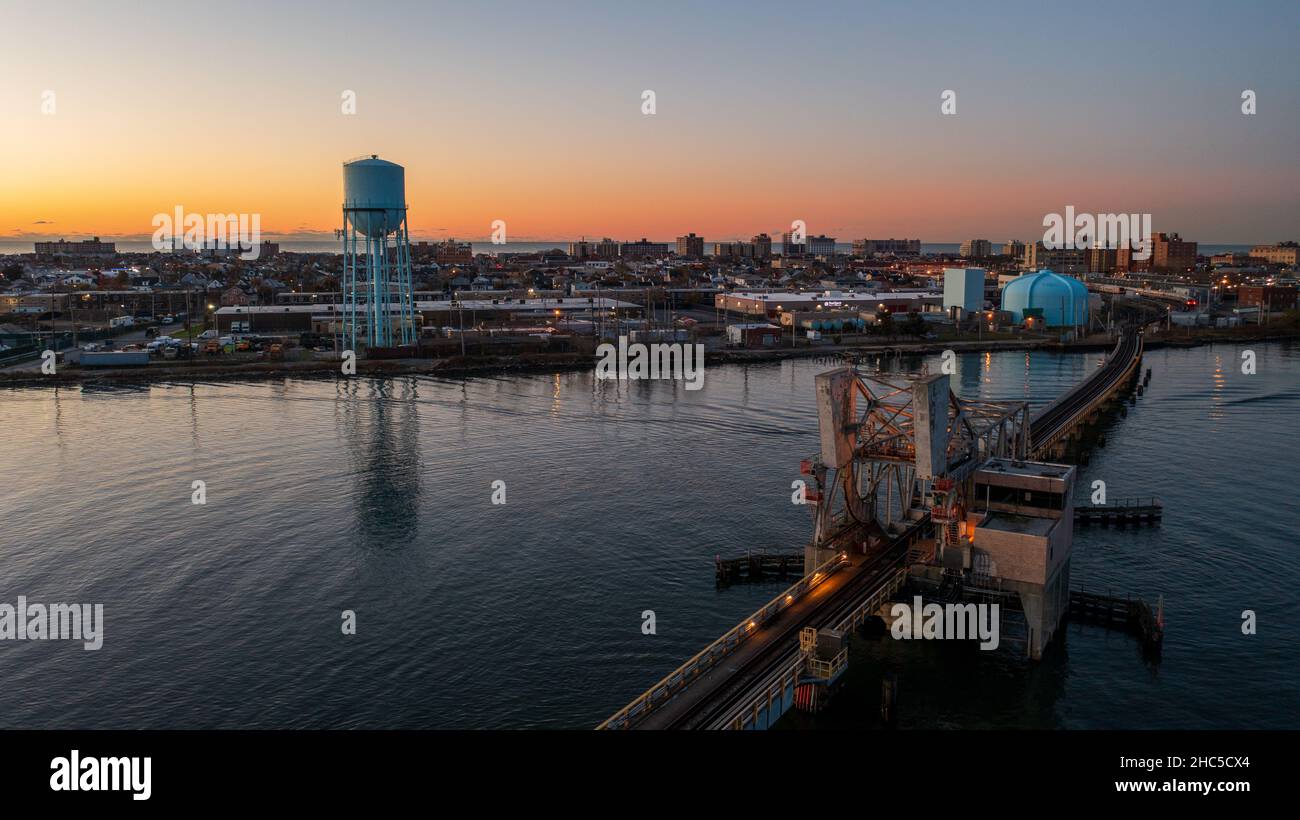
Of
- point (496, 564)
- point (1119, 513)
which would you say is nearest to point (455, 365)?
point (496, 564)

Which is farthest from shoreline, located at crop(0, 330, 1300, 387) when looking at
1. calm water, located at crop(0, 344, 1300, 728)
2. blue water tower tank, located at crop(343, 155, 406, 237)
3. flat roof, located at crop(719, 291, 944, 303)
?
flat roof, located at crop(719, 291, 944, 303)

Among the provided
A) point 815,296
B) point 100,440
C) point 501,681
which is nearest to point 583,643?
point 501,681

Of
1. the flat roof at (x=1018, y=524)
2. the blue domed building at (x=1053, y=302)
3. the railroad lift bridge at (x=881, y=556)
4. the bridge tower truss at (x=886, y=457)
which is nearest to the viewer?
the railroad lift bridge at (x=881, y=556)

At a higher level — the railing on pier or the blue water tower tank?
the blue water tower tank

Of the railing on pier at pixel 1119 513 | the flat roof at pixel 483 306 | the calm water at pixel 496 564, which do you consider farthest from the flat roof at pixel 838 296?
the railing on pier at pixel 1119 513

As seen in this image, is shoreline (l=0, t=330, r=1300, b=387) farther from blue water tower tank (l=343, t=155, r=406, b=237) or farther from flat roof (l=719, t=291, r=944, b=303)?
flat roof (l=719, t=291, r=944, b=303)

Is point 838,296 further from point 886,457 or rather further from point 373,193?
point 886,457

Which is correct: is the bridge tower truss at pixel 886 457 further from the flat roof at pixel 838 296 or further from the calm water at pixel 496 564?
the flat roof at pixel 838 296
